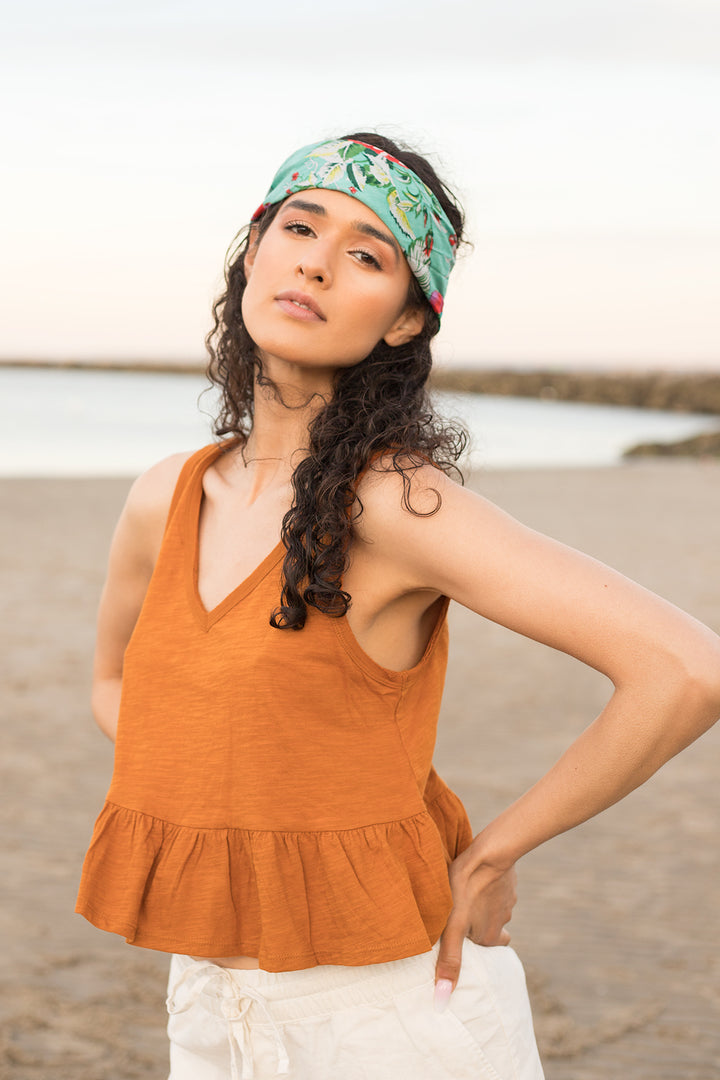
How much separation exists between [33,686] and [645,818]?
4.73 m

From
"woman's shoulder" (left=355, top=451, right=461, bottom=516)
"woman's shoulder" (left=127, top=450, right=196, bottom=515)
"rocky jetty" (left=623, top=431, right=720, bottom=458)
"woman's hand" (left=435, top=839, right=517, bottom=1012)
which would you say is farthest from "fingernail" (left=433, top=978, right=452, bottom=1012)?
"rocky jetty" (left=623, top=431, right=720, bottom=458)

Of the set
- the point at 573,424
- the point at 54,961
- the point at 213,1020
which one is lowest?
the point at 573,424

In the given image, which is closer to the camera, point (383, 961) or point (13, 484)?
point (383, 961)

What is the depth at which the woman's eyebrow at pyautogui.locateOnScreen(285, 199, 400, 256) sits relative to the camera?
1.85 metres

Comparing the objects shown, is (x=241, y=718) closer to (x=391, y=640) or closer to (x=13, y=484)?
(x=391, y=640)

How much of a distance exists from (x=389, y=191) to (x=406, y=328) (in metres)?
0.25

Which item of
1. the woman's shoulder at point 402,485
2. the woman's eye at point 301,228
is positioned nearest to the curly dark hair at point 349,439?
the woman's shoulder at point 402,485

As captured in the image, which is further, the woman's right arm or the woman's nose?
the woman's right arm

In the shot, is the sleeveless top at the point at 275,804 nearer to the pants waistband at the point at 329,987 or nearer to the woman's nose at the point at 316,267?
the pants waistband at the point at 329,987

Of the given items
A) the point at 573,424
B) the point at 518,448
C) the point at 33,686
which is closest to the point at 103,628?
the point at 33,686

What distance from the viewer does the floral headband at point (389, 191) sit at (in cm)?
185

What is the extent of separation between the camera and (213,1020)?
5.60 feet

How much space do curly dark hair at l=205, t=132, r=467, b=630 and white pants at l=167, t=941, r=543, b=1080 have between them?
0.59m

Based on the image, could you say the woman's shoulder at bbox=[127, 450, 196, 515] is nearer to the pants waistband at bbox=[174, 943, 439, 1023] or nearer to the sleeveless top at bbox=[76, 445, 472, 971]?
the sleeveless top at bbox=[76, 445, 472, 971]
